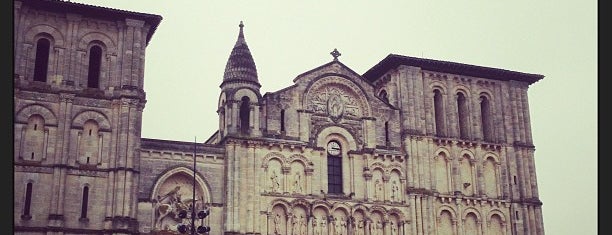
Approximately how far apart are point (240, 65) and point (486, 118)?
14980 millimetres

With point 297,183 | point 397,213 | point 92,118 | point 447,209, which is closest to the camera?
point 92,118

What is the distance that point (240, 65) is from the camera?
4334 cm

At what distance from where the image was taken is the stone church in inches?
1480

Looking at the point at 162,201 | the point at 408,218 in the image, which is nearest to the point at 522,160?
the point at 408,218

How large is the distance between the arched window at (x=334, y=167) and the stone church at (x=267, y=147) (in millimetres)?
60

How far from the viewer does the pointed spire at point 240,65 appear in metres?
43.0

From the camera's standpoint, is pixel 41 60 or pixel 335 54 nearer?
pixel 41 60

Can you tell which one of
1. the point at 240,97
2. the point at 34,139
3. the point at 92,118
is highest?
the point at 240,97

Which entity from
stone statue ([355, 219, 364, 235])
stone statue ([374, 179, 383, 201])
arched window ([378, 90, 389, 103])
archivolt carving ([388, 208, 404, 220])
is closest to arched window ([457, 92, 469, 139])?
arched window ([378, 90, 389, 103])

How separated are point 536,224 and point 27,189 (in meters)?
27.1

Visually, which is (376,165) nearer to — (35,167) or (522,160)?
(522,160)

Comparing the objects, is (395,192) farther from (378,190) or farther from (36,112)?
(36,112)

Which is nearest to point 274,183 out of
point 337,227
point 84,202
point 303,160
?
point 303,160

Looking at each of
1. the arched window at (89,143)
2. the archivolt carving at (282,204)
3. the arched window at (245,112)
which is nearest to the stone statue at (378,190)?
the archivolt carving at (282,204)
